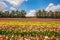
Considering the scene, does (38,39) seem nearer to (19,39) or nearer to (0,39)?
(19,39)

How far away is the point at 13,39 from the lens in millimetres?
5969

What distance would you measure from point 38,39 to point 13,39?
2.08 ft

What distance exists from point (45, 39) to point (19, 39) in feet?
2.18

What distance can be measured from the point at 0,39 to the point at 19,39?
48cm

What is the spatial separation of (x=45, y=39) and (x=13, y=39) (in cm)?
82

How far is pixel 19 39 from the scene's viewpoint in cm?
598

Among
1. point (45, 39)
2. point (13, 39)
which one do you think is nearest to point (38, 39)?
point (45, 39)

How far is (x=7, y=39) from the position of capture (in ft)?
19.7

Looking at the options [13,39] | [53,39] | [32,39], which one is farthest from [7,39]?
[53,39]

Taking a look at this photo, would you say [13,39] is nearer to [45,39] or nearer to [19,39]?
[19,39]

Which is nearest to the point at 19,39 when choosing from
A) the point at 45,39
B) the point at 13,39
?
the point at 13,39

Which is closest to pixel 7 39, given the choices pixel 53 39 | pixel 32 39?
pixel 32 39

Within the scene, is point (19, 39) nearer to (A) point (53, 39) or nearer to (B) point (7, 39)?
(B) point (7, 39)

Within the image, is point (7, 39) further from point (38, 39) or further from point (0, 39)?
point (38, 39)
